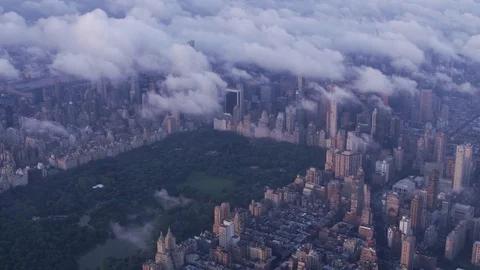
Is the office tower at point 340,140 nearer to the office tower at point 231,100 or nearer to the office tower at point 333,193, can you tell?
the office tower at point 333,193

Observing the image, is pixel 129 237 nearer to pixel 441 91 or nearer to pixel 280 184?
pixel 280 184

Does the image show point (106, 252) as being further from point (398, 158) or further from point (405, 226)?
point (398, 158)

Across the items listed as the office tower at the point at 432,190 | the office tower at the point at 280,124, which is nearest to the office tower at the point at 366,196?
the office tower at the point at 432,190

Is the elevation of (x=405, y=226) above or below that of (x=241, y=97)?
below

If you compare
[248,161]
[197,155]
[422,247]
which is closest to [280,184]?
[248,161]

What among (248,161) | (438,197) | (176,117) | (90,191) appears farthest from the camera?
(176,117)

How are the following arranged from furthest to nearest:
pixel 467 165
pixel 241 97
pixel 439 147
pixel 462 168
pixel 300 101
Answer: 1. pixel 241 97
2. pixel 300 101
3. pixel 439 147
4. pixel 467 165
5. pixel 462 168

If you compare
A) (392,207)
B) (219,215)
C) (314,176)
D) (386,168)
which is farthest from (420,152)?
(219,215)
